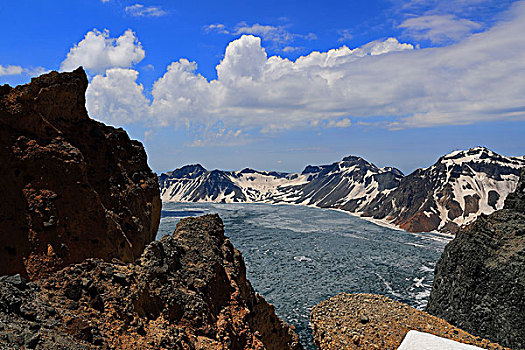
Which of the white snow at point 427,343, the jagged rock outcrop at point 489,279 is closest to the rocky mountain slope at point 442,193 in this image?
the jagged rock outcrop at point 489,279

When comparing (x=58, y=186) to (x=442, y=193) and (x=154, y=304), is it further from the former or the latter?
(x=442, y=193)

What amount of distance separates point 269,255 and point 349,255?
13679mm

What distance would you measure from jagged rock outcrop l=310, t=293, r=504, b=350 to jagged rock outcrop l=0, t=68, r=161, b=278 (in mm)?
11689

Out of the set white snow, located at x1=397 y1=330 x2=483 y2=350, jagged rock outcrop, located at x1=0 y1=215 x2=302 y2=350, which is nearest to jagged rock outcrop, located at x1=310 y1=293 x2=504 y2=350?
white snow, located at x1=397 y1=330 x2=483 y2=350

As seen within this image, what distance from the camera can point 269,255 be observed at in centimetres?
6253

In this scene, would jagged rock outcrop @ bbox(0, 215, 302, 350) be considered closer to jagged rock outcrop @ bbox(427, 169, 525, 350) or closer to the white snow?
the white snow

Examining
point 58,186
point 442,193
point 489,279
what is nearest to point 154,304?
point 58,186

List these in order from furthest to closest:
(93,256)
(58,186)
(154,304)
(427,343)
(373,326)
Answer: (373,326)
(427,343)
(93,256)
(58,186)
(154,304)

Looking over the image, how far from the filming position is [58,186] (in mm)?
11891

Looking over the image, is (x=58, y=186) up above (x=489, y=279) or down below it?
above

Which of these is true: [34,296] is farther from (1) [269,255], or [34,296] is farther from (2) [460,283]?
(1) [269,255]

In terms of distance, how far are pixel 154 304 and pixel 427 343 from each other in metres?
14.1

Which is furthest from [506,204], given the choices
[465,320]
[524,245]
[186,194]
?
[186,194]

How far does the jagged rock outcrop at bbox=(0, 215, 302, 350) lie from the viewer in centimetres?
668
